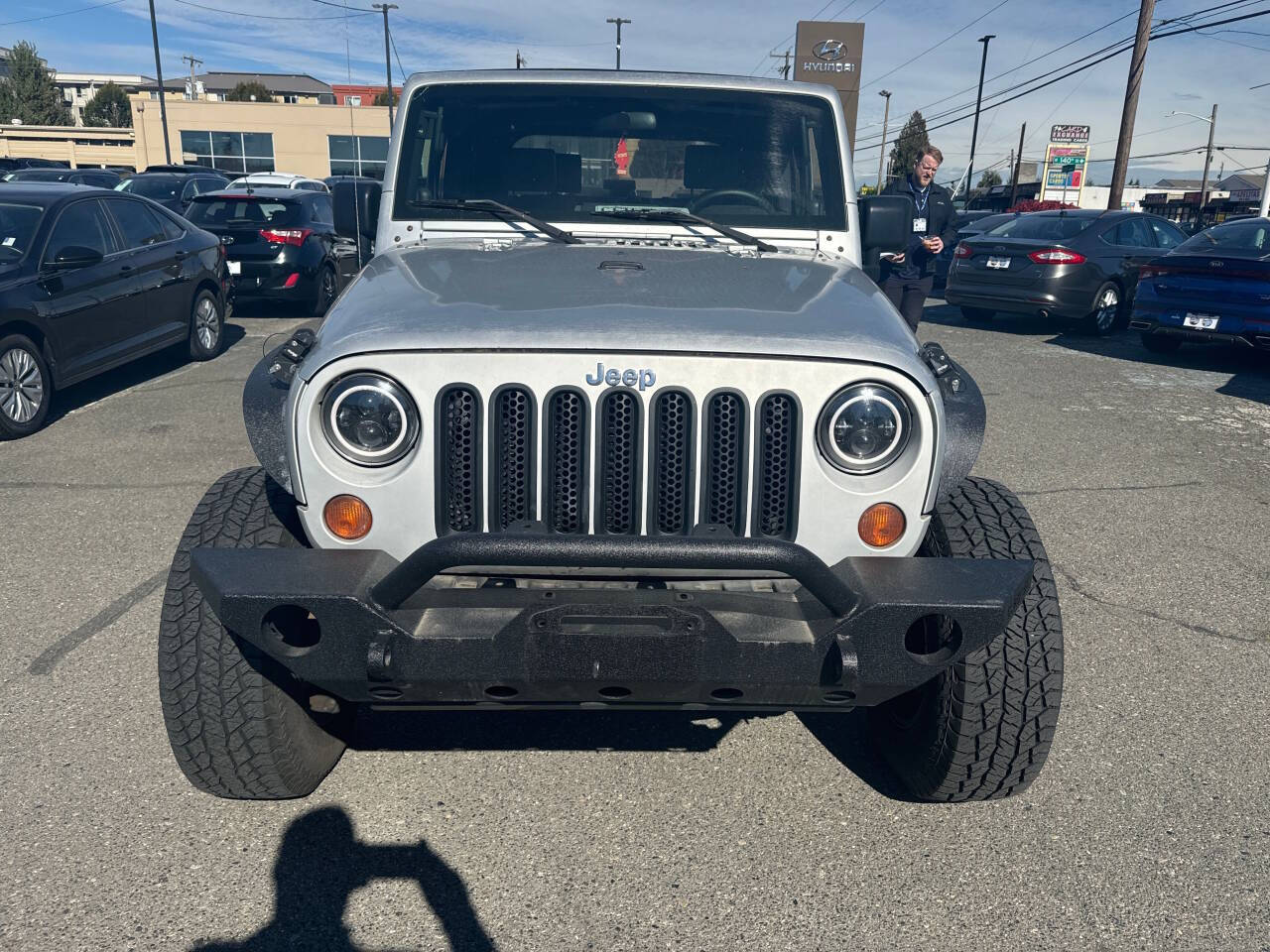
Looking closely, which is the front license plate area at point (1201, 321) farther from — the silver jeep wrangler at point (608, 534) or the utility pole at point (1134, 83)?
the utility pole at point (1134, 83)

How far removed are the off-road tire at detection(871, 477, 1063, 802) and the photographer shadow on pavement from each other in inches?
49.7

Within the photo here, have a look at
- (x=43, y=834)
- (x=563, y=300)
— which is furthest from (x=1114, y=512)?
(x=43, y=834)

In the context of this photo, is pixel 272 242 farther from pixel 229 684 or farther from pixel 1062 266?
pixel 229 684

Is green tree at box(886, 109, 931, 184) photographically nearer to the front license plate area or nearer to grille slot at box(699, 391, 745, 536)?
the front license plate area

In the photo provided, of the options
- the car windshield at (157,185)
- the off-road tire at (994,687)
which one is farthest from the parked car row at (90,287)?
the car windshield at (157,185)

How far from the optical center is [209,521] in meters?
2.82

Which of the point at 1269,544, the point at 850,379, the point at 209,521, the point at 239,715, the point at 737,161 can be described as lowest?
the point at 1269,544

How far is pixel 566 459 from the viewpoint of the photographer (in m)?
2.50

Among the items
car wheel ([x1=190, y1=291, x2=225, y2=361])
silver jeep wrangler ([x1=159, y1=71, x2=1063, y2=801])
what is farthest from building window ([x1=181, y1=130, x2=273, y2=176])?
silver jeep wrangler ([x1=159, y1=71, x2=1063, y2=801])

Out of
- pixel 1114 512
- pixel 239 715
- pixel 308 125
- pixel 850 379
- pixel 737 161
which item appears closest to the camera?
pixel 850 379

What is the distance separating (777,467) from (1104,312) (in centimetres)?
1173

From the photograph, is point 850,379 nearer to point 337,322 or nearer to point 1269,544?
point 337,322

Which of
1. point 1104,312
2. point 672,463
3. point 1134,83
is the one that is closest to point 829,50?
point 1134,83

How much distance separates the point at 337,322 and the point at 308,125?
195 ft
